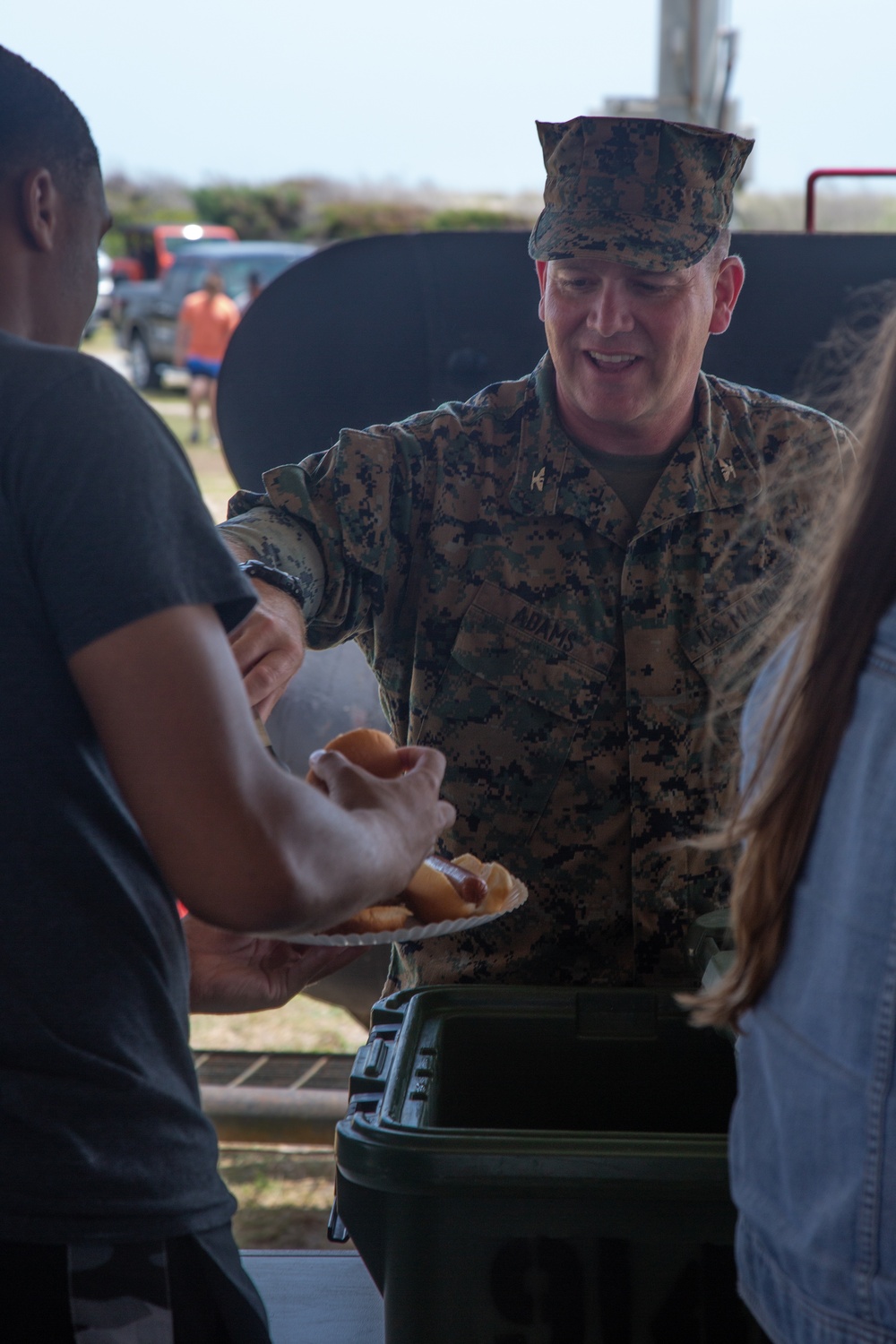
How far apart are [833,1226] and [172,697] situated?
0.47 meters

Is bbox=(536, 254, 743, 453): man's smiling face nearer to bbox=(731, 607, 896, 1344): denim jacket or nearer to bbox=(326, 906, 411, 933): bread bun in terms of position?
bbox=(326, 906, 411, 933): bread bun

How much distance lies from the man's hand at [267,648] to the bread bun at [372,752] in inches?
8.8

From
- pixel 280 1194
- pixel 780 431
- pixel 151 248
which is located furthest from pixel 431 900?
pixel 151 248

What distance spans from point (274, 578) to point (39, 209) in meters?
0.80

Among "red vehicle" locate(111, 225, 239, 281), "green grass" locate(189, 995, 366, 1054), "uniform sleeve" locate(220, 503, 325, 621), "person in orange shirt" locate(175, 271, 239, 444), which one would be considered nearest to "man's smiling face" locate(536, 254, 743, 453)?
"uniform sleeve" locate(220, 503, 325, 621)

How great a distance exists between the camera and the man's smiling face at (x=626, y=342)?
1.87 m

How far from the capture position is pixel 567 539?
1.91m

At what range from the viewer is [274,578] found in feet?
5.48

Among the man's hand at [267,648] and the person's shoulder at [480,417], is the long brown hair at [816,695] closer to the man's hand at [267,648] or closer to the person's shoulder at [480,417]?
the man's hand at [267,648]

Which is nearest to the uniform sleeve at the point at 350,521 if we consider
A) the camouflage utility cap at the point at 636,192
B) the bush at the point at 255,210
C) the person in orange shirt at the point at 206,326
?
the camouflage utility cap at the point at 636,192

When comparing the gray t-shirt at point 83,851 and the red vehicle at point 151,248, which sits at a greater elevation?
the gray t-shirt at point 83,851

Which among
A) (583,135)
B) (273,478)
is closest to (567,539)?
(273,478)

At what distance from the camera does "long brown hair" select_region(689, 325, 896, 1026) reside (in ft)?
2.40

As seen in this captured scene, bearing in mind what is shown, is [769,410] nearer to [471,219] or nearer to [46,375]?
[46,375]
